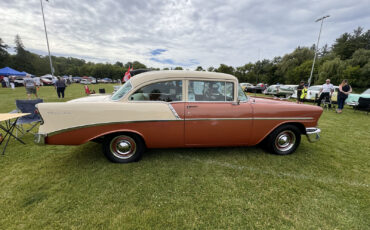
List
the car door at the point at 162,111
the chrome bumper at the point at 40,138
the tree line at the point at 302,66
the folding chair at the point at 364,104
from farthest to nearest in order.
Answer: the tree line at the point at 302,66
the folding chair at the point at 364,104
the car door at the point at 162,111
the chrome bumper at the point at 40,138

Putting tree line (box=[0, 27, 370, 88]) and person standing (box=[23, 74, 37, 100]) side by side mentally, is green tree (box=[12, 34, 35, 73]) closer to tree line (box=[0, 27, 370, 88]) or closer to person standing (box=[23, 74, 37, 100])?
tree line (box=[0, 27, 370, 88])

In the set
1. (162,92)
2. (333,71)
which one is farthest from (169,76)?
(333,71)

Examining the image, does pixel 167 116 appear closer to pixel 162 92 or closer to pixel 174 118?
pixel 174 118

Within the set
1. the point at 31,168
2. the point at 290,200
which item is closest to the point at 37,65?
the point at 31,168

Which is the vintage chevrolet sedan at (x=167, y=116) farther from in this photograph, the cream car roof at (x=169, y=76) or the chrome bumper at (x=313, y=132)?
the chrome bumper at (x=313, y=132)

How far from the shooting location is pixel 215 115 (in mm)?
2871

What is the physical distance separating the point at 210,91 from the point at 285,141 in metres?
2.08

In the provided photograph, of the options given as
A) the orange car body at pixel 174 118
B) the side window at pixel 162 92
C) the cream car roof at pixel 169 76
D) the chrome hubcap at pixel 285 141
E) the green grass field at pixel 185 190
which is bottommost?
the green grass field at pixel 185 190

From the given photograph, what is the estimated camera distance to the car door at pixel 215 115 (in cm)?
285

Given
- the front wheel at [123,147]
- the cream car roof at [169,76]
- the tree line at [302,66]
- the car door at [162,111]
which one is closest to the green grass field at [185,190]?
the front wheel at [123,147]

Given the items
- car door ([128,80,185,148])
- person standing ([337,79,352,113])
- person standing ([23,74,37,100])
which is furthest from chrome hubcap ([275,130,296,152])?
person standing ([23,74,37,100])

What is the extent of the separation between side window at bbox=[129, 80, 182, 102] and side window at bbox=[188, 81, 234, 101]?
0.75 ft

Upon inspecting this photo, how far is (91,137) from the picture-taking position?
2.62 meters

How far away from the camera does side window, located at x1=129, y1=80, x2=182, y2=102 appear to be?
280cm
